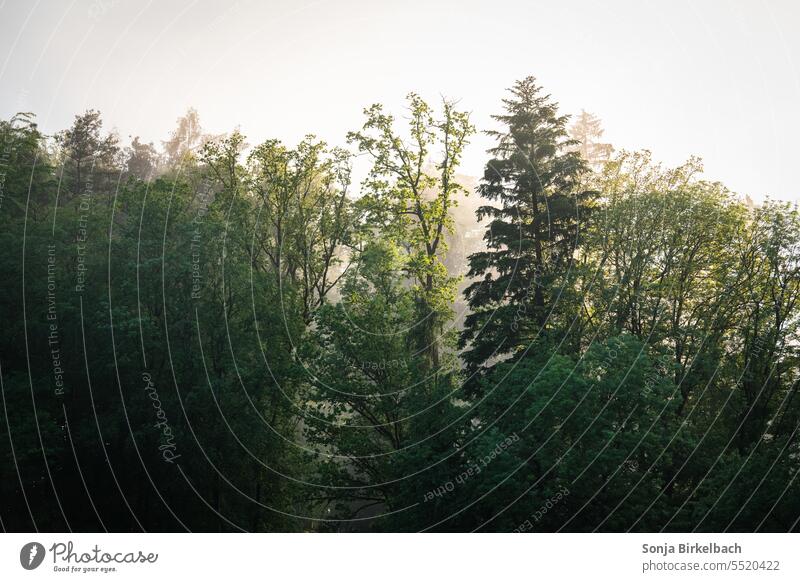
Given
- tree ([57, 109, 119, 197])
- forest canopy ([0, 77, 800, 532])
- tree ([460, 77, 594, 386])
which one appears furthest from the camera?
tree ([57, 109, 119, 197])

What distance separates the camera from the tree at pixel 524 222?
28.2m

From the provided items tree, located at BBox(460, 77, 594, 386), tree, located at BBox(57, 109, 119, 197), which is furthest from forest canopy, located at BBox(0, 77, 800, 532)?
tree, located at BBox(57, 109, 119, 197)

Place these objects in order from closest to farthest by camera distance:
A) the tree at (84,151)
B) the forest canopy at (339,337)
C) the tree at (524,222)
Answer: the forest canopy at (339,337) → the tree at (524,222) → the tree at (84,151)

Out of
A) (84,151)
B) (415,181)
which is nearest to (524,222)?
(415,181)

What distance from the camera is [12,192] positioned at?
31.6 metres

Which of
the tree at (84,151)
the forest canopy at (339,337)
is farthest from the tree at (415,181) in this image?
the tree at (84,151)

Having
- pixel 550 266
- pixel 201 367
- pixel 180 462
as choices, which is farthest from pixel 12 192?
pixel 550 266

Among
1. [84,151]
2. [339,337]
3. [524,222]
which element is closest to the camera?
[339,337]

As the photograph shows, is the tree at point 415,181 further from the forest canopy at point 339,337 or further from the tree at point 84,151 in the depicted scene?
the tree at point 84,151

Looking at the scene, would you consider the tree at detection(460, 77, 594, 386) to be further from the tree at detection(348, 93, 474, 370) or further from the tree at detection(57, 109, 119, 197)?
the tree at detection(57, 109, 119, 197)

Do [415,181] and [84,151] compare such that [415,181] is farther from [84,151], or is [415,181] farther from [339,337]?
[84,151]

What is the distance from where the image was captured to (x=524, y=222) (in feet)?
97.4

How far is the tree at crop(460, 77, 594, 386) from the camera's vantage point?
2825 centimetres

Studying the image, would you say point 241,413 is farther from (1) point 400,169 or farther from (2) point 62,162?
(2) point 62,162
